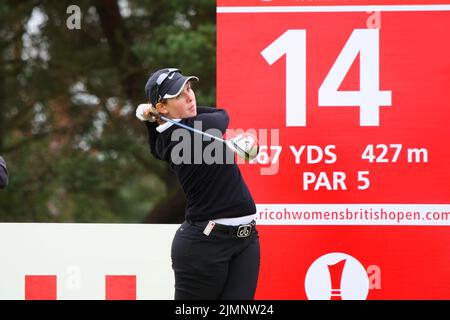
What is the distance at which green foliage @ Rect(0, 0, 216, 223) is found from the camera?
32.2 feet

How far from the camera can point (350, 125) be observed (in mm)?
4461

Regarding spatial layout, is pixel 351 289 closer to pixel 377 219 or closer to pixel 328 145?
pixel 377 219

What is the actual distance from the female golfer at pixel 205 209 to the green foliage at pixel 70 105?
529 cm

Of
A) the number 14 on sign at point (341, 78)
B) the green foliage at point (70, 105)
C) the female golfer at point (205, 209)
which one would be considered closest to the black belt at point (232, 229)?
the female golfer at point (205, 209)

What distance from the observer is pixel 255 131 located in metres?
4.45

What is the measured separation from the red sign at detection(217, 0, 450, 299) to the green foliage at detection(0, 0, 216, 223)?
4.65 meters

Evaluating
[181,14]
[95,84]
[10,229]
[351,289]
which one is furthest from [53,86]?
[351,289]

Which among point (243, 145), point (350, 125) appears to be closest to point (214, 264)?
point (243, 145)

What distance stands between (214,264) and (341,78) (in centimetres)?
134

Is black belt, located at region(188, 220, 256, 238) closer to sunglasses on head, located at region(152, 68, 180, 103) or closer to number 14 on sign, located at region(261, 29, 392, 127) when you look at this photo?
sunglasses on head, located at region(152, 68, 180, 103)

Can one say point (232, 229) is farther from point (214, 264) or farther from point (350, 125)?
point (350, 125)

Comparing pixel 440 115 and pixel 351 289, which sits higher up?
pixel 440 115

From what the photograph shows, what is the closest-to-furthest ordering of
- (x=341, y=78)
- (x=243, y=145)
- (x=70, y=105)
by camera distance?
(x=243, y=145) → (x=341, y=78) → (x=70, y=105)

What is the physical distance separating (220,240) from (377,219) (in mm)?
1090
